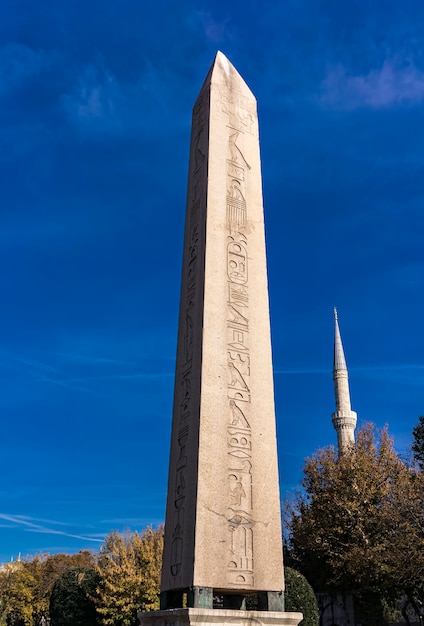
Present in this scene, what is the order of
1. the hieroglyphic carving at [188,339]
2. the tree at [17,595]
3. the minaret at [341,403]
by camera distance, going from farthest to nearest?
the tree at [17,595]
the minaret at [341,403]
the hieroglyphic carving at [188,339]

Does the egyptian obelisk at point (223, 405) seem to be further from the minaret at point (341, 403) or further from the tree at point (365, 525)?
the minaret at point (341, 403)

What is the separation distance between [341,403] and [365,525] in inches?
587

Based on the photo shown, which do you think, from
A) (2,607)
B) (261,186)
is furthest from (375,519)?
(2,607)

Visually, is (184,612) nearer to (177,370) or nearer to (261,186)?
(177,370)

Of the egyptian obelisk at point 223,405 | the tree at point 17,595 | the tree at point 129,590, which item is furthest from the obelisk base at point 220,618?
the tree at point 17,595

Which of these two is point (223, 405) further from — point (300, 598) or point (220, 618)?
point (300, 598)

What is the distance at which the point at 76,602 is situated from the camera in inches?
945

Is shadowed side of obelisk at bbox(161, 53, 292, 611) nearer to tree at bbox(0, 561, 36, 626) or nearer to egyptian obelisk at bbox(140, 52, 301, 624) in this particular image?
egyptian obelisk at bbox(140, 52, 301, 624)

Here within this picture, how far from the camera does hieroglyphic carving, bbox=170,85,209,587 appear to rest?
234 inches

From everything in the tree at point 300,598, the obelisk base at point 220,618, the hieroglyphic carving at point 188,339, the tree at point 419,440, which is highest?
the tree at point 419,440

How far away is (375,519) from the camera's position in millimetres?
22938

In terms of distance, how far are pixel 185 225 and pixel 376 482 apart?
766 inches

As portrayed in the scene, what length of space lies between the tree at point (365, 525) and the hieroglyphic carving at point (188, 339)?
53.3 feet

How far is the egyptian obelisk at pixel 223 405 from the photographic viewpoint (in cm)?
560
